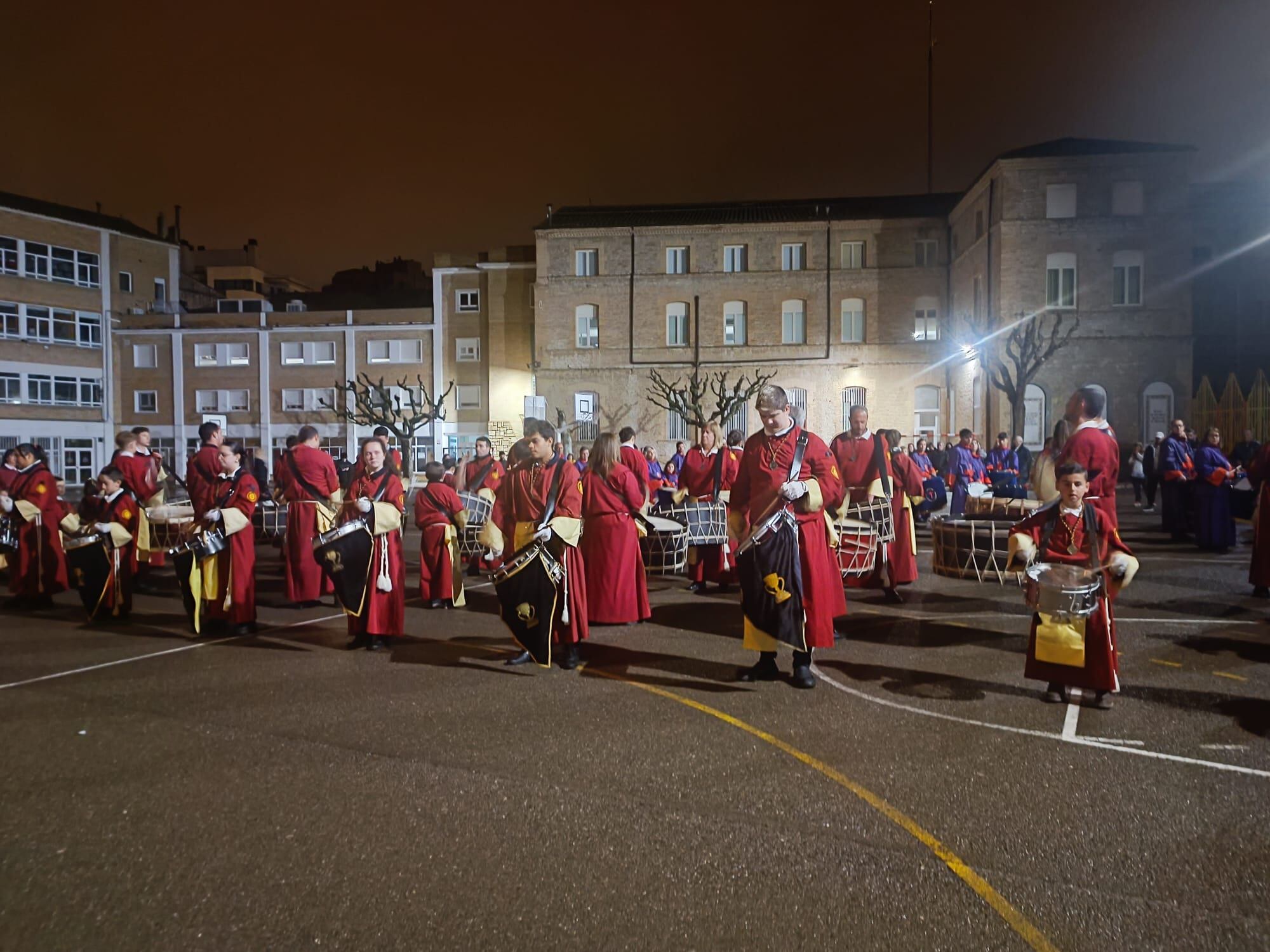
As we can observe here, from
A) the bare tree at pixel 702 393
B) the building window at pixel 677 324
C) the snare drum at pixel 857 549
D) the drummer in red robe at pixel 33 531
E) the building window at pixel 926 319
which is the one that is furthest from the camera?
the building window at pixel 677 324

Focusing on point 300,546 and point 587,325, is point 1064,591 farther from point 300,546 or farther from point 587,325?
point 587,325

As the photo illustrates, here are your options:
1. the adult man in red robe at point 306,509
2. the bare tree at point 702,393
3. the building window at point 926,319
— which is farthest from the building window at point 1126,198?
the adult man in red robe at point 306,509

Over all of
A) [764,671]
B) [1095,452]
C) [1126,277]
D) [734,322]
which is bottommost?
[764,671]

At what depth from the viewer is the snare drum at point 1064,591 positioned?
607 cm

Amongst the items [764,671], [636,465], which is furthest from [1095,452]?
[636,465]

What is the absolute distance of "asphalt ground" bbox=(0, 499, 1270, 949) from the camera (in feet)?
11.7

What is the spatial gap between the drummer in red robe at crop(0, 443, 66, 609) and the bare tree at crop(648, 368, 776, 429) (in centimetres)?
3090

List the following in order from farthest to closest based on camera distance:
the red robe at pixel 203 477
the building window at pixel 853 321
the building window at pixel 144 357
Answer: the building window at pixel 144 357, the building window at pixel 853 321, the red robe at pixel 203 477

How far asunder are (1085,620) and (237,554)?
A: 7.48m

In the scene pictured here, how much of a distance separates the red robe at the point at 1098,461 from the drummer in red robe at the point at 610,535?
12.2 ft

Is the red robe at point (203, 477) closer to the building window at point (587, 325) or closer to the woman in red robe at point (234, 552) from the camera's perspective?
the woman in red robe at point (234, 552)

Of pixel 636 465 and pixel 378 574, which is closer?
pixel 378 574

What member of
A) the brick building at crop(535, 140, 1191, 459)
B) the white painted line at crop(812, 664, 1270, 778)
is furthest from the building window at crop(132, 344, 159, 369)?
the white painted line at crop(812, 664, 1270, 778)

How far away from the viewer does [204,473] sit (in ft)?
31.3
